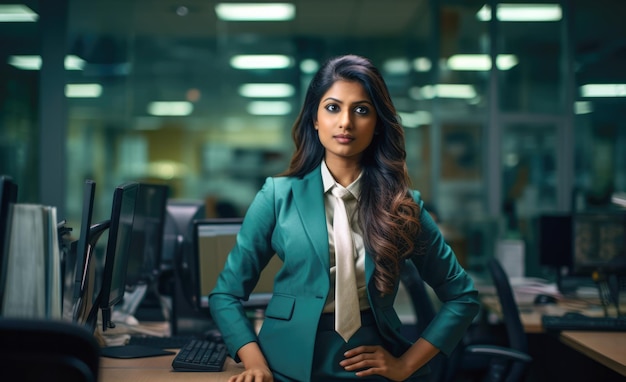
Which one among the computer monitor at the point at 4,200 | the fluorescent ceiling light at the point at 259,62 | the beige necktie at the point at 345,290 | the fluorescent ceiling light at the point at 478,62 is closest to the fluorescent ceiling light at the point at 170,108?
the fluorescent ceiling light at the point at 259,62

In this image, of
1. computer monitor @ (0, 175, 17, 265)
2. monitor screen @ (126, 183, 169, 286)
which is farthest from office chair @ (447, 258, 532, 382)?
computer monitor @ (0, 175, 17, 265)

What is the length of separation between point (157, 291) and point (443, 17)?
434cm

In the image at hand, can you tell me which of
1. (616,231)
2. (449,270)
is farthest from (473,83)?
(449,270)

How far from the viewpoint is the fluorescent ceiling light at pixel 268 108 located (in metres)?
6.46

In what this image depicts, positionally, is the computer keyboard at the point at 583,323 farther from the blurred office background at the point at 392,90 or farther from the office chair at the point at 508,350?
the blurred office background at the point at 392,90

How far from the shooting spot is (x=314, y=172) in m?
1.85

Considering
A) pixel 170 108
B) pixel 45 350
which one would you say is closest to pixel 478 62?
pixel 170 108

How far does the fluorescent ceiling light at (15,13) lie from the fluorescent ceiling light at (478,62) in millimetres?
3561

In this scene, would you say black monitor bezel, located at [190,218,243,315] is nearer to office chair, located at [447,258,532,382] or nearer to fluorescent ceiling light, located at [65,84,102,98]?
office chair, located at [447,258,532,382]

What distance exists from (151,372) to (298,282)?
2.05 feet

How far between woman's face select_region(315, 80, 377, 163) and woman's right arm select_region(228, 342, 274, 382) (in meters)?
0.52

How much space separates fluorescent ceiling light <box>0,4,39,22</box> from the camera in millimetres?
5691

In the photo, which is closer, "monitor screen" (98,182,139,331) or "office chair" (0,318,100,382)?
"office chair" (0,318,100,382)

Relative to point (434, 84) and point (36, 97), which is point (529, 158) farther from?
point (36, 97)
